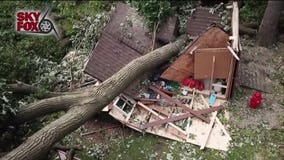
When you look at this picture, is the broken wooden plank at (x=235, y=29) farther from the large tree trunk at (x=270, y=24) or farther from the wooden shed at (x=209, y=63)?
the large tree trunk at (x=270, y=24)

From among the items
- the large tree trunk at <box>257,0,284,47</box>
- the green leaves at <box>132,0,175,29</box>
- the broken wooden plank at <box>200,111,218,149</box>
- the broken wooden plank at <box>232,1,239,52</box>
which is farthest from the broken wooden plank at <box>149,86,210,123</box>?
the large tree trunk at <box>257,0,284,47</box>

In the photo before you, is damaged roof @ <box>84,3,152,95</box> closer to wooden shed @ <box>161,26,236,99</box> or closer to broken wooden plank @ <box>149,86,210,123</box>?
broken wooden plank @ <box>149,86,210,123</box>

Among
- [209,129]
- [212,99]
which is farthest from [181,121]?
[212,99]

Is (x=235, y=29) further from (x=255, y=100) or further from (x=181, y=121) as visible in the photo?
(x=181, y=121)

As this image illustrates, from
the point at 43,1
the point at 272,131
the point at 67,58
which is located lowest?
the point at 272,131

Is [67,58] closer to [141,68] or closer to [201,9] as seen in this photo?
[141,68]

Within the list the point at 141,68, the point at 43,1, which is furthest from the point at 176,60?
the point at 43,1
